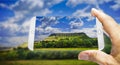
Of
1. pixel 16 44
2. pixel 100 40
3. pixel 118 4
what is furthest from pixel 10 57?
pixel 118 4

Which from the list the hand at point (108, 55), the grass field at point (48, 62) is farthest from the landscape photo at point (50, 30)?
the hand at point (108, 55)

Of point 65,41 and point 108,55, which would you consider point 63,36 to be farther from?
point 108,55

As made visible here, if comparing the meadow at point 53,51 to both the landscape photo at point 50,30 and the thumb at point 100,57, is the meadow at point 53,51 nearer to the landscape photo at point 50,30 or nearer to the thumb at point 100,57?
the landscape photo at point 50,30

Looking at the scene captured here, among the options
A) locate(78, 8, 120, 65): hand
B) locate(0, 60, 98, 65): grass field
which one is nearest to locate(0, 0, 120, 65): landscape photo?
locate(0, 60, 98, 65): grass field

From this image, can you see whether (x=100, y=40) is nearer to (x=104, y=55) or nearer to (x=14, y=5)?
(x=104, y=55)

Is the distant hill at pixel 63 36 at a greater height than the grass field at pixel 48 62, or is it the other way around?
the distant hill at pixel 63 36

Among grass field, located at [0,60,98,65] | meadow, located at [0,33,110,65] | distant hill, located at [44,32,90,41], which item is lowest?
grass field, located at [0,60,98,65]

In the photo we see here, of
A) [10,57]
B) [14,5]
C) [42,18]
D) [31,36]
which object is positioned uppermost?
[14,5]

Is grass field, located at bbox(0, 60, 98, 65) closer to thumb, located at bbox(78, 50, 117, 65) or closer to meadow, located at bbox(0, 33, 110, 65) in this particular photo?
meadow, located at bbox(0, 33, 110, 65)

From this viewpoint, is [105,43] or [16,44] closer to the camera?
[105,43]

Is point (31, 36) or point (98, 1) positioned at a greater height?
point (98, 1)

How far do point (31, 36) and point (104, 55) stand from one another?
0.65 metres

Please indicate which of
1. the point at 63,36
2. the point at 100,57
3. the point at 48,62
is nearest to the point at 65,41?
the point at 63,36

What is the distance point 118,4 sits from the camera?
1511mm
